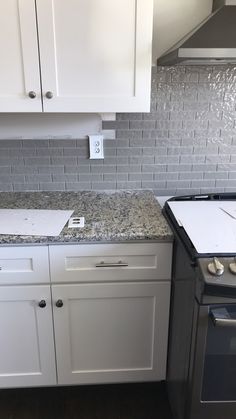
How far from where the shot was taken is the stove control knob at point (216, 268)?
3.49 ft

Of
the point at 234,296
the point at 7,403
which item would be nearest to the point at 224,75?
the point at 234,296

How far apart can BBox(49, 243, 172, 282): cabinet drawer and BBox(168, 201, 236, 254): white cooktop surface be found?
0.47 ft

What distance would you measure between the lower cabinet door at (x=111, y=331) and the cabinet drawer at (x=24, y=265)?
0.09 meters

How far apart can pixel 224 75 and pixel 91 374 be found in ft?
5.13

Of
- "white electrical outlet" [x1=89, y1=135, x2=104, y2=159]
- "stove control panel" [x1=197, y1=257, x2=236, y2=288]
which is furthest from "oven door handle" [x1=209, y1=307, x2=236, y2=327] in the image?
"white electrical outlet" [x1=89, y1=135, x2=104, y2=159]

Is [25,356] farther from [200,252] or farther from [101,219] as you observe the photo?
[200,252]

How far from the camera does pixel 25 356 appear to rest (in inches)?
59.3

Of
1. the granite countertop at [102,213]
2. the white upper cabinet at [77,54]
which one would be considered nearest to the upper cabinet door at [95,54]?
the white upper cabinet at [77,54]

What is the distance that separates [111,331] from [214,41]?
1219mm

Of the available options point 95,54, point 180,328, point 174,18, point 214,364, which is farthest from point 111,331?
point 174,18

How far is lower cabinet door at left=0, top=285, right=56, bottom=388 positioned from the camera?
1412 mm

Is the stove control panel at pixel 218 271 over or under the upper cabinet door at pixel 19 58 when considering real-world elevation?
under

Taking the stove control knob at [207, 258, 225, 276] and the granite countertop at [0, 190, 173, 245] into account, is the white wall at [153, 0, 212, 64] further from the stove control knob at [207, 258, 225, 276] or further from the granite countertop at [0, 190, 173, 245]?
the stove control knob at [207, 258, 225, 276]

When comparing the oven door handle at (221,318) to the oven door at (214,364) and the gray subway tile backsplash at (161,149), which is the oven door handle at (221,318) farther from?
the gray subway tile backsplash at (161,149)
